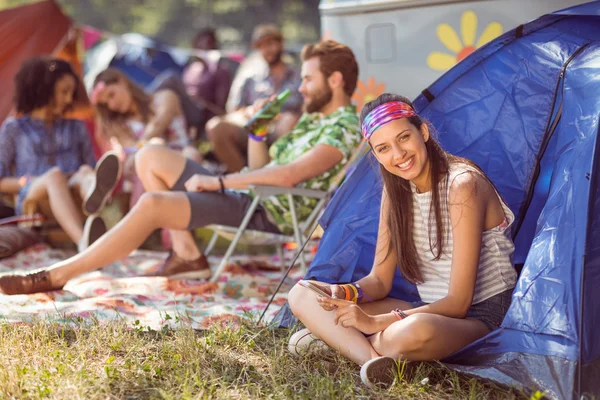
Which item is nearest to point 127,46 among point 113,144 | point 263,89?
point 263,89

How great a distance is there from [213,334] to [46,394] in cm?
74

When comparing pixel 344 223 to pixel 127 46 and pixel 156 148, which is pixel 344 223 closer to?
pixel 156 148

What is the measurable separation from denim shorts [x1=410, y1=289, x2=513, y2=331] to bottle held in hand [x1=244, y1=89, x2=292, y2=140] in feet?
5.61

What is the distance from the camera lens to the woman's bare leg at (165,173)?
3.96m

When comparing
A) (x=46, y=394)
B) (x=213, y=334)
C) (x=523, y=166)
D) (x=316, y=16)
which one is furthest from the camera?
(x=316, y=16)

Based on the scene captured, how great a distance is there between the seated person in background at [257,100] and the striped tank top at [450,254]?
2.68 meters

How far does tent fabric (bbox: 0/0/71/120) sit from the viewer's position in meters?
6.04

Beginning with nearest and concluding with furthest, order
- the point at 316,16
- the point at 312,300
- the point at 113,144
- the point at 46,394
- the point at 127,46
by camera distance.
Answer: the point at 46,394, the point at 312,300, the point at 113,144, the point at 127,46, the point at 316,16

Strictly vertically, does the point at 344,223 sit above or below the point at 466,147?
below

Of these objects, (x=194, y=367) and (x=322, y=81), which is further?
(x=322, y=81)

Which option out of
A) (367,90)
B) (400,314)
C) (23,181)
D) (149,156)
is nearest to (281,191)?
(149,156)

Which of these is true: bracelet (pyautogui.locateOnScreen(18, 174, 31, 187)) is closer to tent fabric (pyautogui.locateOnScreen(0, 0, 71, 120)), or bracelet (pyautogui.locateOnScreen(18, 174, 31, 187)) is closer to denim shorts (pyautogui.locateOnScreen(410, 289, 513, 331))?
tent fabric (pyautogui.locateOnScreen(0, 0, 71, 120))

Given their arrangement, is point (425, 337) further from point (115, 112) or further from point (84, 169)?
point (115, 112)

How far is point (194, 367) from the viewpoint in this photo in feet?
8.56
